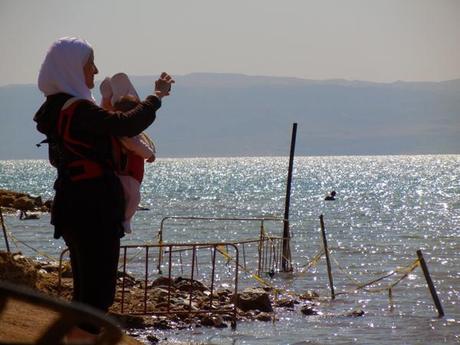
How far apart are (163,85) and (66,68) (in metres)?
0.57

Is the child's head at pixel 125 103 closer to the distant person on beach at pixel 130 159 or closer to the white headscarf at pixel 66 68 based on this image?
the distant person on beach at pixel 130 159

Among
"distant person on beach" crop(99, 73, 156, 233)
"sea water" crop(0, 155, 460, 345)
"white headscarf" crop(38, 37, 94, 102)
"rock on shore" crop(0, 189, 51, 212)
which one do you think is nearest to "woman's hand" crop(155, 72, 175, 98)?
"distant person on beach" crop(99, 73, 156, 233)

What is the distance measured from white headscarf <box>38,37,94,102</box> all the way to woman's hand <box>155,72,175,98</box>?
404 millimetres

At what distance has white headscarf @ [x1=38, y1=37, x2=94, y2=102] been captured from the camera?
196 inches

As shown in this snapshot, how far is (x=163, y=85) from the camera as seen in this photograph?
538 cm

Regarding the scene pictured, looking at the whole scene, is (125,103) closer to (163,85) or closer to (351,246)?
(163,85)

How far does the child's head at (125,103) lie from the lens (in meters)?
5.59

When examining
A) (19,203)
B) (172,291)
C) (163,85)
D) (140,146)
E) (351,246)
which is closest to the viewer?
(140,146)

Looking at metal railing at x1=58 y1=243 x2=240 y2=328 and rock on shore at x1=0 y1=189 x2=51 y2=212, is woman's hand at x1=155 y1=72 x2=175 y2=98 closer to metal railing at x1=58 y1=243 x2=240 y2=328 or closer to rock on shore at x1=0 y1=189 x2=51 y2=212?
metal railing at x1=58 y1=243 x2=240 y2=328

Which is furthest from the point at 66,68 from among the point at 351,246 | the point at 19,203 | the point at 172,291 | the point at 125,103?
the point at 19,203

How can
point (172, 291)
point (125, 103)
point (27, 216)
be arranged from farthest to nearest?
point (27, 216) → point (172, 291) → point (125, 103)

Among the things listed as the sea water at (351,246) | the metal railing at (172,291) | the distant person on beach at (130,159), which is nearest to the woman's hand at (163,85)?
the distant person on beach at (130,159)

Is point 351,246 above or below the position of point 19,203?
above

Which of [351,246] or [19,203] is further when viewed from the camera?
[19,203]
